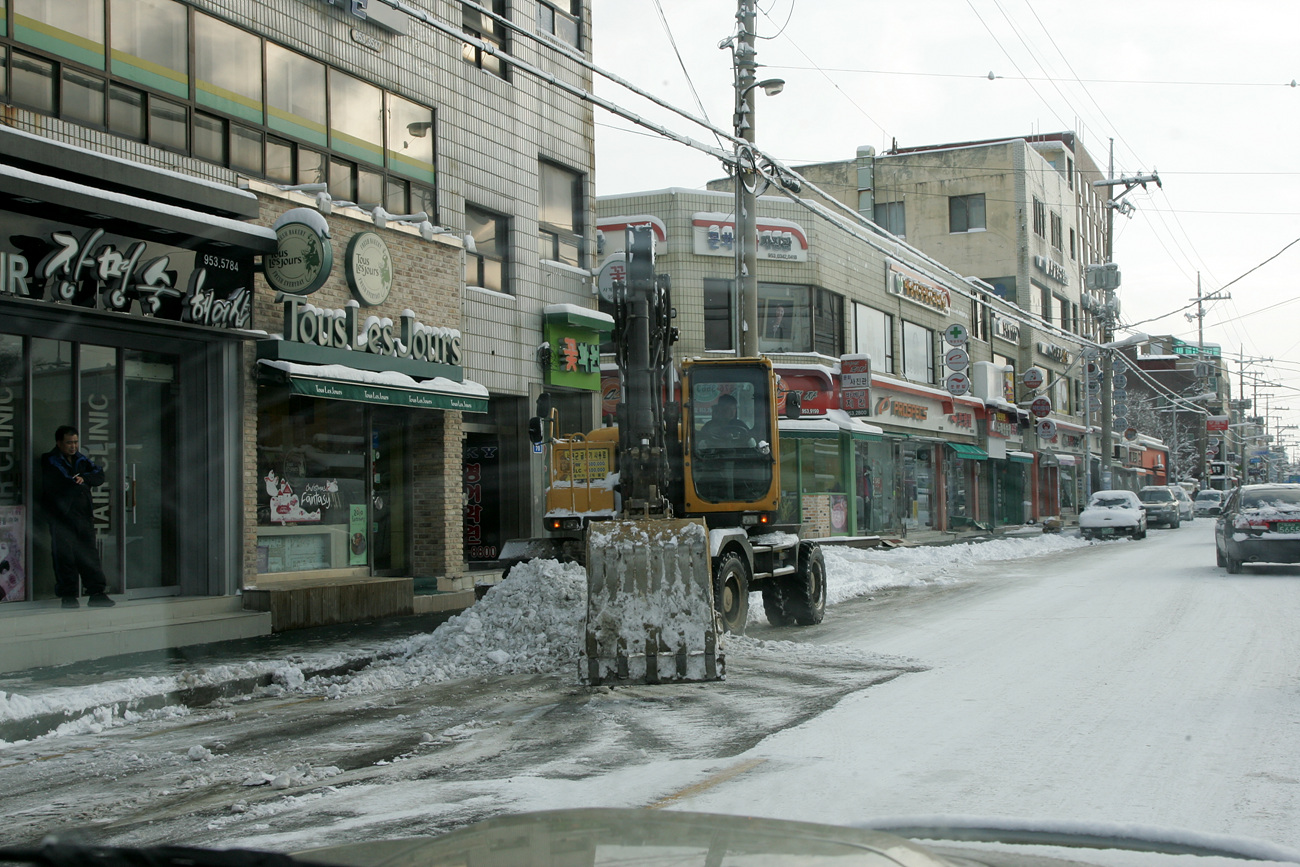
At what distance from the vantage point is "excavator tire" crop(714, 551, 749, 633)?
1166 centimetres

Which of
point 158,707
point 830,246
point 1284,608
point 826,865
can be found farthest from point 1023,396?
point 826,865

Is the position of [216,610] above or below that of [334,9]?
below

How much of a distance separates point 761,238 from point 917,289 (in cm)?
1036

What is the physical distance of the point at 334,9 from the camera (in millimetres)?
16328

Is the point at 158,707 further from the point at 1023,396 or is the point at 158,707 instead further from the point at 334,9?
the point at 1023,396

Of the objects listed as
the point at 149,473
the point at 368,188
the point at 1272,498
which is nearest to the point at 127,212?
the point at 149,473

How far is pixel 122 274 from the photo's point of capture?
40.5 feet

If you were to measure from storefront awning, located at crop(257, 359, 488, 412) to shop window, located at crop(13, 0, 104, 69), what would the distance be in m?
3.98

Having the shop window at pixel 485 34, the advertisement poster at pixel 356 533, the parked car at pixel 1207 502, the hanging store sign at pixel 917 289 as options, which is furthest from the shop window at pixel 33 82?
the parked car at pixel 1207 502

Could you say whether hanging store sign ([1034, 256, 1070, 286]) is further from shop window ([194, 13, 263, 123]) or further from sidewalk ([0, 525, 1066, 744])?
sidewalk ([0, 525, 1066, 744])

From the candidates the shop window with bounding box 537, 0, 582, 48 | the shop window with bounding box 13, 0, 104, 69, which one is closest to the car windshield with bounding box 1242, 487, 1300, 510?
the shop window with bounding box 537, 0, 582, 48

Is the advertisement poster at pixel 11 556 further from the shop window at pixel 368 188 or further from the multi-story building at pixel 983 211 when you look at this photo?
the multi-story building at pixel 983 211

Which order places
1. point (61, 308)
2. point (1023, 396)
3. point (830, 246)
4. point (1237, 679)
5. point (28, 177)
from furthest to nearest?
point (1023, 396), point (830, 246), point (61, 308), point (28, 177), point (1237, 679)

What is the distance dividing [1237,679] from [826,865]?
8.12m
